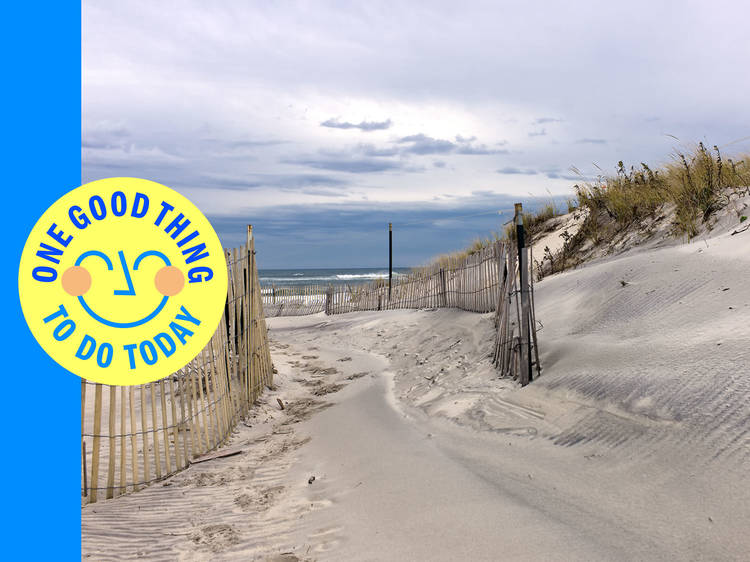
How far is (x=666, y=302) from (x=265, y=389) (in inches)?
163

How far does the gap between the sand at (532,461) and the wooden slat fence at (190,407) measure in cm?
18

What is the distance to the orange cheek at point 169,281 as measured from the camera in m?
2.05

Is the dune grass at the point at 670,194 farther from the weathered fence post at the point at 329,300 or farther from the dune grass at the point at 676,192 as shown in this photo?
the weathered fence post at the point at 329,300

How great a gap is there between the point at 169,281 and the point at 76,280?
28 cm

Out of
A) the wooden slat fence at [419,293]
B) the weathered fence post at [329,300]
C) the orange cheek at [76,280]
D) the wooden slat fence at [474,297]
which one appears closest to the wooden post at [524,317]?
the wooden slat fence at [474,297]

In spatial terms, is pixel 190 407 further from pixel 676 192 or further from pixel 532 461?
pixel 676 192

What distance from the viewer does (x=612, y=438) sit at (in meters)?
3.62

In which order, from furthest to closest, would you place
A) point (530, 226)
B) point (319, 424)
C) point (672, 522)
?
point (530, 226) < point (319, 424) < point (672, 522)

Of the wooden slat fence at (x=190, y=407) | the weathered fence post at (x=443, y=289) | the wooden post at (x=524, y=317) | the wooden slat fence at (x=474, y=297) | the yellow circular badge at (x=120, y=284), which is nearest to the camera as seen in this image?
the yellow circular badge at (x=120, y=284)

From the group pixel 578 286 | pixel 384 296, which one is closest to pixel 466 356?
pixel 578 286

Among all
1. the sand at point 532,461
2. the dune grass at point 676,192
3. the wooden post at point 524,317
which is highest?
the dune grass at point 676,192

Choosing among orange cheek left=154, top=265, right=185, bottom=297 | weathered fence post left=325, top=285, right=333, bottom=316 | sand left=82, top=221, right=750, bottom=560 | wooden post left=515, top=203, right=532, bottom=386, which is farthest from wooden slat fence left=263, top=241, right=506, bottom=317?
orange cheek left=154, top=265, right=185, bottom=297

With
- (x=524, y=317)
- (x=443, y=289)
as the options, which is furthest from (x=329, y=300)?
(x=524, y=317)

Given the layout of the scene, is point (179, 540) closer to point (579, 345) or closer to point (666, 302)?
point (579, 345)
